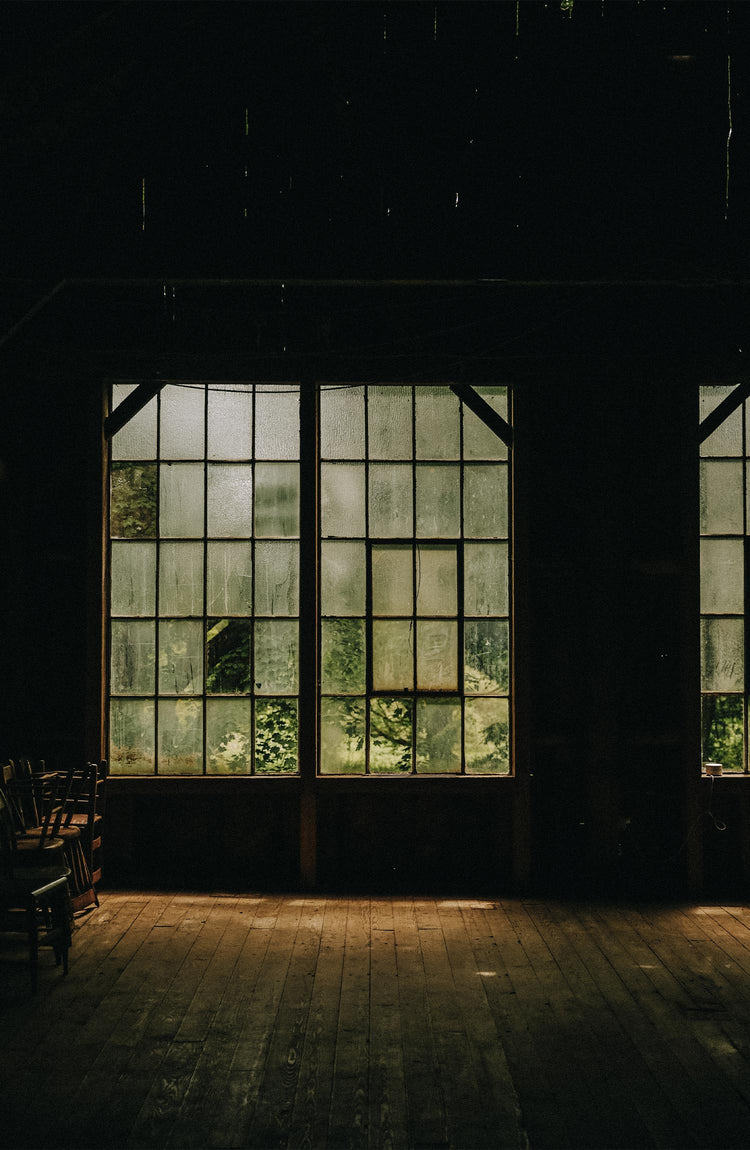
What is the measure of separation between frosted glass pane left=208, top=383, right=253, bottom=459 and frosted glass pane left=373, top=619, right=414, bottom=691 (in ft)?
4.98

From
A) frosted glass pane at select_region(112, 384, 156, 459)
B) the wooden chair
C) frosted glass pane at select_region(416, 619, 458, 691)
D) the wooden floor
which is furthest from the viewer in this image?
frosted glass pane at select_region(112, 384, 156, 459)

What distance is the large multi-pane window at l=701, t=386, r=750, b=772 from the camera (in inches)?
237

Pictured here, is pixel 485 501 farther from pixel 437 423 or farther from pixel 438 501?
pixel 437 423

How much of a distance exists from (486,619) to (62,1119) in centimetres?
386

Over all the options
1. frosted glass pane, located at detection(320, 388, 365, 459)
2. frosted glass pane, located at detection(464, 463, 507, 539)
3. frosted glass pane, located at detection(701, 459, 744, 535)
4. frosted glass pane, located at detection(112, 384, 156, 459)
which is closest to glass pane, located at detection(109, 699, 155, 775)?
frosted glass pane, located at detection(112, 384, 156, 459)

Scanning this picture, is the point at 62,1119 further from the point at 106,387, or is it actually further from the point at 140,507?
the point at 106,387

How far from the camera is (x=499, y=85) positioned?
15.5ft

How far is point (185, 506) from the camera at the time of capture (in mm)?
6113

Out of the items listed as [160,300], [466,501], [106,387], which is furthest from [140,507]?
[466,501]

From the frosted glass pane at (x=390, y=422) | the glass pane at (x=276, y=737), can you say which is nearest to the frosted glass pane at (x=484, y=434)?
the frosted glass pane at (x=390, y=422)

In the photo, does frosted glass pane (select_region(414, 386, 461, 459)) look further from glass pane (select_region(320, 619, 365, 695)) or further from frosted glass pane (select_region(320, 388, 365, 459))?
glass pane (select_region(320, 619, 365, 695))

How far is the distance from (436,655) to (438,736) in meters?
0.55

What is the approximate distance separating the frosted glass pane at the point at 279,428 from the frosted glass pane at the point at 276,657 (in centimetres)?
116

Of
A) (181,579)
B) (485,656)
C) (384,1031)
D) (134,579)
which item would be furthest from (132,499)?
(384,1031)
